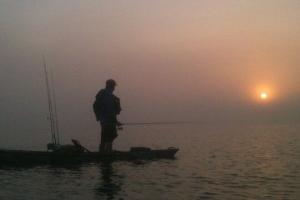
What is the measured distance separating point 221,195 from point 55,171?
611 centimetres

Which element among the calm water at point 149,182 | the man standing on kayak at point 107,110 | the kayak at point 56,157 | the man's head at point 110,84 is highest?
the man's head at point 110,84

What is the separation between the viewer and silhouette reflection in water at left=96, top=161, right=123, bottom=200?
37.2 feet

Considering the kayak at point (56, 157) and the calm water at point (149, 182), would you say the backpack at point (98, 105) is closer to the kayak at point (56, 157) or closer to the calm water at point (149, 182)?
the kayak at point (56, 157)

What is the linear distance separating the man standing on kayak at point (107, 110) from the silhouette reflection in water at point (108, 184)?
1.82m

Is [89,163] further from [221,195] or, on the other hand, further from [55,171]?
[221,195]

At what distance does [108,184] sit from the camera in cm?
1288

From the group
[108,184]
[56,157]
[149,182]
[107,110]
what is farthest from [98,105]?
[108,184]

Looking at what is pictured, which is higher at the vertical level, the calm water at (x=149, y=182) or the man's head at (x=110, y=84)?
the man's head at (x=110, y=84)

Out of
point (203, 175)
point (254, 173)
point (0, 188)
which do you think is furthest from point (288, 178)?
point (0, 188)

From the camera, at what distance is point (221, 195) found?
1162cm

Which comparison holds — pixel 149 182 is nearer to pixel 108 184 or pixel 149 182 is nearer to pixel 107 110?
pixel 108 184

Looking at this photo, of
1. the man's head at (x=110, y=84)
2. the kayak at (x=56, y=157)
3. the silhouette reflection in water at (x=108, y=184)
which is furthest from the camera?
the man's head at (x=110, y=84)

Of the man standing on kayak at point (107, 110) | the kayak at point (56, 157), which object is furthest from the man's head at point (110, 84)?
the kayak at point (56, 157)

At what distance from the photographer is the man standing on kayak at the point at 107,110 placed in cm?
1798
